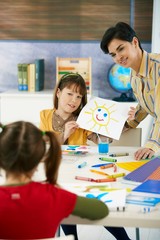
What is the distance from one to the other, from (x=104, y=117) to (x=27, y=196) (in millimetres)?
1453

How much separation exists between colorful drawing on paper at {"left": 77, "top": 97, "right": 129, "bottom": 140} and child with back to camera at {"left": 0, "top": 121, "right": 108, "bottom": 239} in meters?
1.24

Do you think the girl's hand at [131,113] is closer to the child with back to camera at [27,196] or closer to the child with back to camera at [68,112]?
the child with back to camera at [68,112]

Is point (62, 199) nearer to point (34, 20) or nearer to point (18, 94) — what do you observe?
point (18, 94)

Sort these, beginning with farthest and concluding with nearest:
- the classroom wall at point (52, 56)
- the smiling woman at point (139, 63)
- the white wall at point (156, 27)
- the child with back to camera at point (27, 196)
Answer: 1. the classroom wall at point (52, 56)
2. the white wall at point (156, 27)
3. the smiling woman at point (139, 63)
4. the child with back to camera at point (27, 196)

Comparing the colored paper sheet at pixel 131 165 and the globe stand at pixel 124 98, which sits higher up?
the colored paper sheet at pixel 131 165

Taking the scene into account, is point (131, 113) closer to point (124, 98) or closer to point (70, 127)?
point (70, 127)

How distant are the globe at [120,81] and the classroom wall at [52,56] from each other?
0.37ft

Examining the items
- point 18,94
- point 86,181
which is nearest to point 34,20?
point 18,94

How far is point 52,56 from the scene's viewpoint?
5.45 metres

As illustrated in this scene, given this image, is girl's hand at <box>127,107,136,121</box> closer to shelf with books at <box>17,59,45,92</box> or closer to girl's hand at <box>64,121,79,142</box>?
girl's hand at <box>64,121,79,142</box>

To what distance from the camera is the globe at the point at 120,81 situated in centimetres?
516

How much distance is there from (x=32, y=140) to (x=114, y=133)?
1.32m

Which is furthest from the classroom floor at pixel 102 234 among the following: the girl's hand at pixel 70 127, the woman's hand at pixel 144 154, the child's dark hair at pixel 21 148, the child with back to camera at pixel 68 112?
the child's dark hair at pixel 21 148

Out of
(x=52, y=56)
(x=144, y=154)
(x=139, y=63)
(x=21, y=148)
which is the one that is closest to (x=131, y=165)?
(x=144, y=154)
